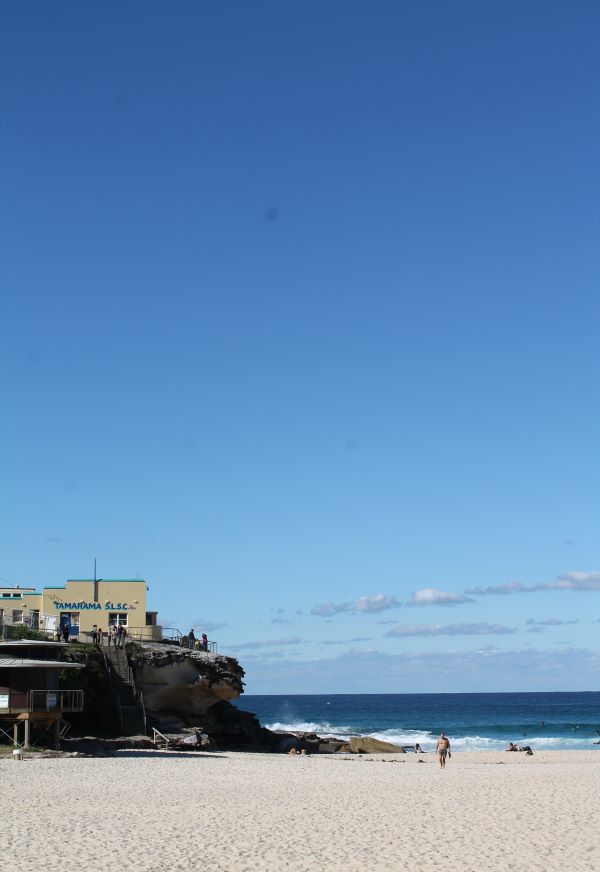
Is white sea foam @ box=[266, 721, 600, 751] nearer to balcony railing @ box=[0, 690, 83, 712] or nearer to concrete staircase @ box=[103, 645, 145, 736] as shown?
concrete staircase @ box=[103, 645, 145, 736]

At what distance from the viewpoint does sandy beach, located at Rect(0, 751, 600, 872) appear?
1811cm

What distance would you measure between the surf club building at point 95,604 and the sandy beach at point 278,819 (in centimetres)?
1931

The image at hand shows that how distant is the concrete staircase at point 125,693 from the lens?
44.3 meters

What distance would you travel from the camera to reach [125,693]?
4616 centimetres

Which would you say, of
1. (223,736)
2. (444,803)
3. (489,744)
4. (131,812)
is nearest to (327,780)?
(444,803)

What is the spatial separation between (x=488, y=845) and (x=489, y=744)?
2556 inches

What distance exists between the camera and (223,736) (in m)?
54.8

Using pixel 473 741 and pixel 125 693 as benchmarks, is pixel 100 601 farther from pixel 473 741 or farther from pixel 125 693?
pixel 473 741

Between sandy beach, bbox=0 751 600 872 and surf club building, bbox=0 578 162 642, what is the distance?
1931cm

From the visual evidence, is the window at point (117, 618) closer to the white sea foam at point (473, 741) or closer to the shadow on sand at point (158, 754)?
the shadow on sand at point (158, 754)

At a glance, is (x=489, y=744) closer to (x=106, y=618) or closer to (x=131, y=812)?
(x=106, y=618)

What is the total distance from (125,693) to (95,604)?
10216 mm

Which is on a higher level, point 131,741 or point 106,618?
point 106,618

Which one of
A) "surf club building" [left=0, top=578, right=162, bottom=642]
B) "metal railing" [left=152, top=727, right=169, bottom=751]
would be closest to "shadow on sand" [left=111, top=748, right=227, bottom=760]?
"metal railing" [left=152, top=727, right=169, bottom=751]
